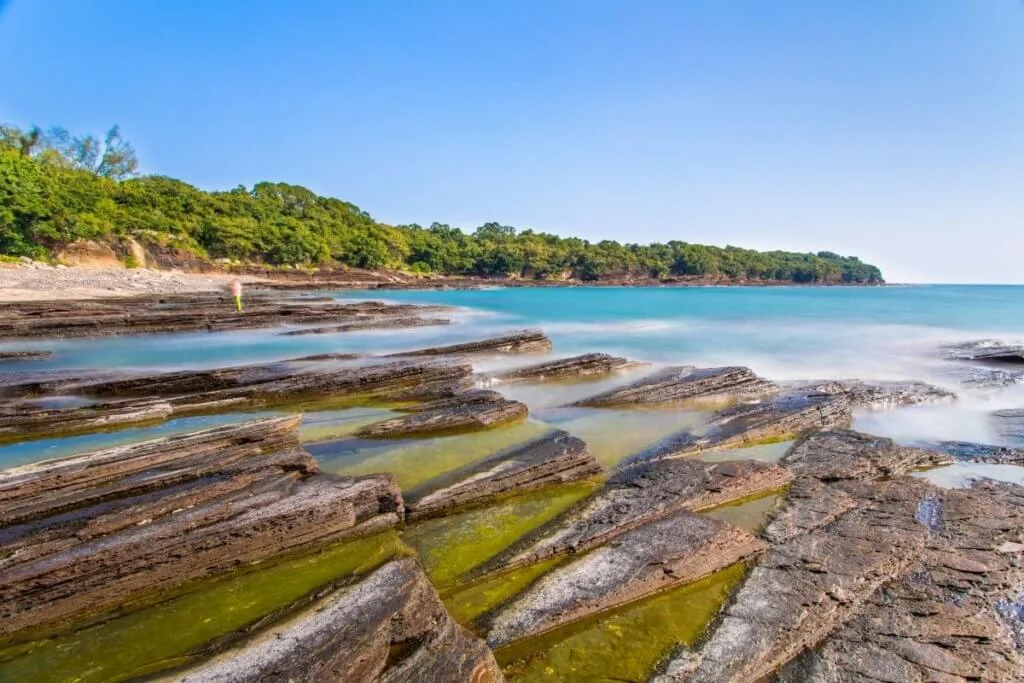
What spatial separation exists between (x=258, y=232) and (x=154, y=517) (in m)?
71.8

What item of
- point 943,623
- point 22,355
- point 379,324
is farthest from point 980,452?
point 22,355

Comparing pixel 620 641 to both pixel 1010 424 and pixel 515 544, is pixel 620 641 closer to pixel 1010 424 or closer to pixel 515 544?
pixel 515 544

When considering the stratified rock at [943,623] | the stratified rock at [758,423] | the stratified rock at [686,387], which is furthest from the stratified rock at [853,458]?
the stratified rock at [686,387]

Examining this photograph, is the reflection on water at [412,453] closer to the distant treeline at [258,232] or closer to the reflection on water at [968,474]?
the reflection on water at [968,474]

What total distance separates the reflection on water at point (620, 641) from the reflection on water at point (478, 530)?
40.8 inches

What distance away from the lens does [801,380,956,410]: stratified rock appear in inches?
388

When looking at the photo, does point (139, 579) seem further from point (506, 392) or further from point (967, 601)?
point (506, 392)

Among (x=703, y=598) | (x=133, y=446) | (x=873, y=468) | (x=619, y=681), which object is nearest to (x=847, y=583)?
(x=703, y=598)

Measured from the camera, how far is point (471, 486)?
546 centimetres

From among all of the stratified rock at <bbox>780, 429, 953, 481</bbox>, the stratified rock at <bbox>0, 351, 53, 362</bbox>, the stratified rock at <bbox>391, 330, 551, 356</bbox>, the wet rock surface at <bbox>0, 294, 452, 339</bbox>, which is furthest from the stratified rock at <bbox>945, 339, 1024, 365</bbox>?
the stratified rock at <bbox>0, 351, 53, 362</bbox>

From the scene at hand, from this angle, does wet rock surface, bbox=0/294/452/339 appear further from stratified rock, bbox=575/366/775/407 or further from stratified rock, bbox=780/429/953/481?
stratified rock, bbox=780/429/953/481

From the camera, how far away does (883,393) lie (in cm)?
1030

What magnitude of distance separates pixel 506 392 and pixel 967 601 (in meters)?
8.28

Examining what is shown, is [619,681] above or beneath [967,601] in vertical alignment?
beneath
